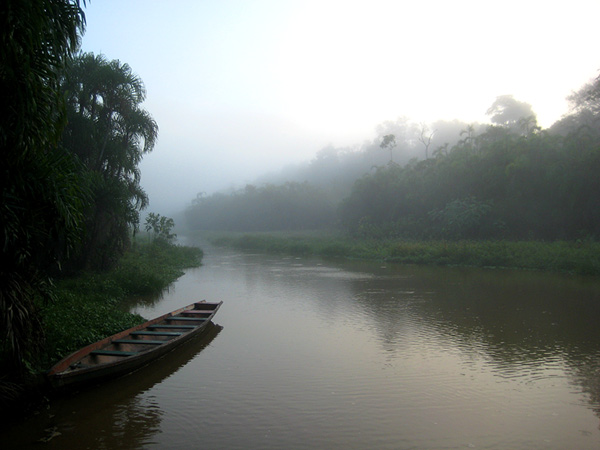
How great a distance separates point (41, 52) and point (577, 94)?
121ft

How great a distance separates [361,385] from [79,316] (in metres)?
5.12

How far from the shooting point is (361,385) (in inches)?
242

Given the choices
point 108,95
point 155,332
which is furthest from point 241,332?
point 108,95

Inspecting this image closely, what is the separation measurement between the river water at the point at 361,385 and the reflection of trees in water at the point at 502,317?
0.05m

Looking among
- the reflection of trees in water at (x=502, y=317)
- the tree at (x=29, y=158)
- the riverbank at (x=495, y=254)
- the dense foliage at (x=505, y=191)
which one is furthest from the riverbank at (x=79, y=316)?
the dense foliage at (x=505, y=191)

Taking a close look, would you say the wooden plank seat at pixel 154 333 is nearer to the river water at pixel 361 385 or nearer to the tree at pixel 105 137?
the river water at pixel 361 385

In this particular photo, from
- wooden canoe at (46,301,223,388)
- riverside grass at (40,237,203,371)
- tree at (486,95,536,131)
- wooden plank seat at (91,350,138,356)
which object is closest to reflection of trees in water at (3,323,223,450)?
wooden canoe at (46,301,223,388)

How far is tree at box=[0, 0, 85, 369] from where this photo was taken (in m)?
3.92

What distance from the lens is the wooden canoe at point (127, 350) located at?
5.61 metres

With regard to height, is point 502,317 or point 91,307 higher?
point 91,307

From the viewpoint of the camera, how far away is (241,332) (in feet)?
30.6

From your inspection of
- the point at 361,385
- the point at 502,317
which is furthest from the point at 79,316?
the point at 502,317

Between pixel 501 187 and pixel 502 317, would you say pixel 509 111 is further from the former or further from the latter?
pixel 502 317

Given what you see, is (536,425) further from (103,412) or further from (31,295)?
(31,295)
